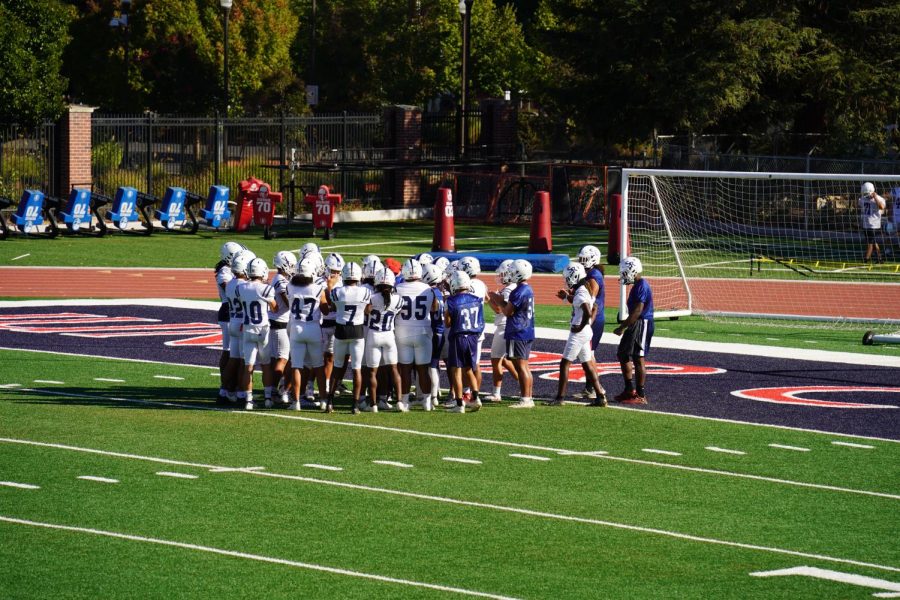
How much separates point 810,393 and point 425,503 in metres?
7.57

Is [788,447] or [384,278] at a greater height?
[384,278]

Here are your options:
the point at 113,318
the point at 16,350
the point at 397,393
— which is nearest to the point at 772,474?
the point at 397,393

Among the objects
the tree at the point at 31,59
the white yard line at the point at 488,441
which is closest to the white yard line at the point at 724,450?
the white yard line at the point at 488,441

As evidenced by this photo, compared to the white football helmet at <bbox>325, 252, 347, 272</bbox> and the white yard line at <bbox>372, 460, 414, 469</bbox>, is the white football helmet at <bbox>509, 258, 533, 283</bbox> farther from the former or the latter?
the white yard line at <bbox>372, 460, 414, 469</bbox>

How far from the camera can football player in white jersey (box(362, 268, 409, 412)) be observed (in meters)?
16.1

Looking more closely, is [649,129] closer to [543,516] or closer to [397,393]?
[397,393]

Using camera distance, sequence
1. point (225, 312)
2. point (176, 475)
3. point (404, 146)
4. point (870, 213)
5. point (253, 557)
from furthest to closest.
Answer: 1. point (404, 146)
2. point (870, 213)
3. point (225, 312)
4. point (176, 475)
5. point (253, 557)

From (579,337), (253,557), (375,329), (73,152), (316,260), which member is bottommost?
(253,557)

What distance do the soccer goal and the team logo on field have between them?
14.2ft

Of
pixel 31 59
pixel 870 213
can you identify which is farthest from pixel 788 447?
pixel 31 59

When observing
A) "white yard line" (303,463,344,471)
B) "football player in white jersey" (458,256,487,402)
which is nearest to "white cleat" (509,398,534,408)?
"football player in white jersey" (458,256,487,402)

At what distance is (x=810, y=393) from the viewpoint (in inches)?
704

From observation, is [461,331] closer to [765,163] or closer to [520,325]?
[520,325]

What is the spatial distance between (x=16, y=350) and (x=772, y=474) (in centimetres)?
1109
